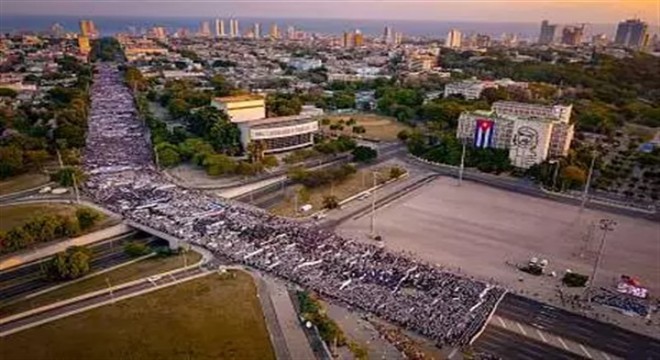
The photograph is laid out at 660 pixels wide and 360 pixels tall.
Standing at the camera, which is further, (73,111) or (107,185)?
(73,111)

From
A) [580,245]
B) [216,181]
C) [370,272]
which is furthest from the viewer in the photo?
[216,181]

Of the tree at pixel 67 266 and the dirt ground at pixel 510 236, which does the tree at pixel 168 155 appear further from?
the dirt ground at pixel 510 236

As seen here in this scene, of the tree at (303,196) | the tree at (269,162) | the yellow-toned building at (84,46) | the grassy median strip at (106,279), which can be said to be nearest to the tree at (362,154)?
the tree at (269,162)

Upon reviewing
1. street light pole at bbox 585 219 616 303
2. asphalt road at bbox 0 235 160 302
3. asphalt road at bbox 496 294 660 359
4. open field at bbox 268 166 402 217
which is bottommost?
asphalt road at bbox 0 235 160 302

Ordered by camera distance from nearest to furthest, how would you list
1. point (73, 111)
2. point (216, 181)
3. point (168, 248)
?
point (168, 248)
point (216, 181)
point (73, 111)

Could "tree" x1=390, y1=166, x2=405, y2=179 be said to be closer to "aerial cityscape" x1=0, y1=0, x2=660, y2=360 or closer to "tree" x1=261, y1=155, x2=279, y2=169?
"aerial cityscape" x1=0, y1=0, x2=660, y2=360

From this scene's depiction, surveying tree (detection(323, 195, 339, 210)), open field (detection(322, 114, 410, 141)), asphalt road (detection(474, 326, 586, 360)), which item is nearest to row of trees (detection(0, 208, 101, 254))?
tree (detection(323, 195, 339, 210))

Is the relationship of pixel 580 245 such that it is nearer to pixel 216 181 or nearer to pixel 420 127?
pixel 216 181

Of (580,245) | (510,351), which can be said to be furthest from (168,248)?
(580,245)
